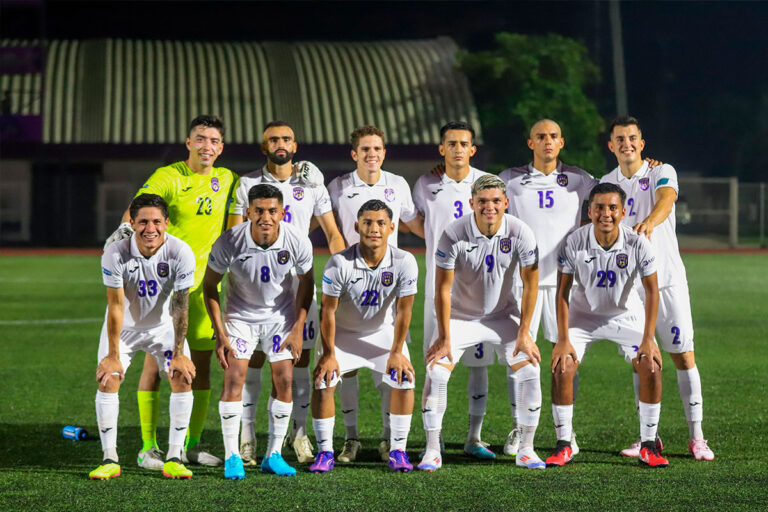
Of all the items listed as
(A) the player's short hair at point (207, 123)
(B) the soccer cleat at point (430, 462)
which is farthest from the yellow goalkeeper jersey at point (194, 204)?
(B) the soccer cleat at point (430, 462)

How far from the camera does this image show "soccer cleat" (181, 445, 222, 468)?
6.34 m

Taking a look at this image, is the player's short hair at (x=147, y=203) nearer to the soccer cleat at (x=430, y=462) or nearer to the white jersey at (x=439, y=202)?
the white jersey at (x=439, y=202)

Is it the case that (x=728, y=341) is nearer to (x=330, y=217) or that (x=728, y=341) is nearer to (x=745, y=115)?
(x=330, y=217)

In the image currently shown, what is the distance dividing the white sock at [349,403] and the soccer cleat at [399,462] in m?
0.66

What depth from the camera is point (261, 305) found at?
6.09m

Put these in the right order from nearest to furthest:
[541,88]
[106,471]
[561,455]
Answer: [106,471], [561,455], [541,88]

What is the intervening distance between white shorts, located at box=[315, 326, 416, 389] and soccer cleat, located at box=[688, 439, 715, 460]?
1826 mm

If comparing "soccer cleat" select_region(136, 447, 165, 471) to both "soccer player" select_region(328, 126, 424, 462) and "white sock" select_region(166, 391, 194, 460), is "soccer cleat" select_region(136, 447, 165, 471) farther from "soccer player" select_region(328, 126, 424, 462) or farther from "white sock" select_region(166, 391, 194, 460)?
"soccer player" select_region(328, 126, 424, 462)

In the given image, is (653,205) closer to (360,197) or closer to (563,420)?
(563,420)

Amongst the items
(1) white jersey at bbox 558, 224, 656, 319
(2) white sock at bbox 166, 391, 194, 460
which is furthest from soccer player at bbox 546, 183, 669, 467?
(2) white sock at bbox 166, 391, 194, 460

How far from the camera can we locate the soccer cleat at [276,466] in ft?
19.5

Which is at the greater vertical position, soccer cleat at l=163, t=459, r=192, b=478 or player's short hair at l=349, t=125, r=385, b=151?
player's short hair at l=349, t=125, r=385, b=151

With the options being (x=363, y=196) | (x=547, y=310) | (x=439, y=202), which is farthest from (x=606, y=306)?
(x=363, y=196)

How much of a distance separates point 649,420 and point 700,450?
1.54ft
